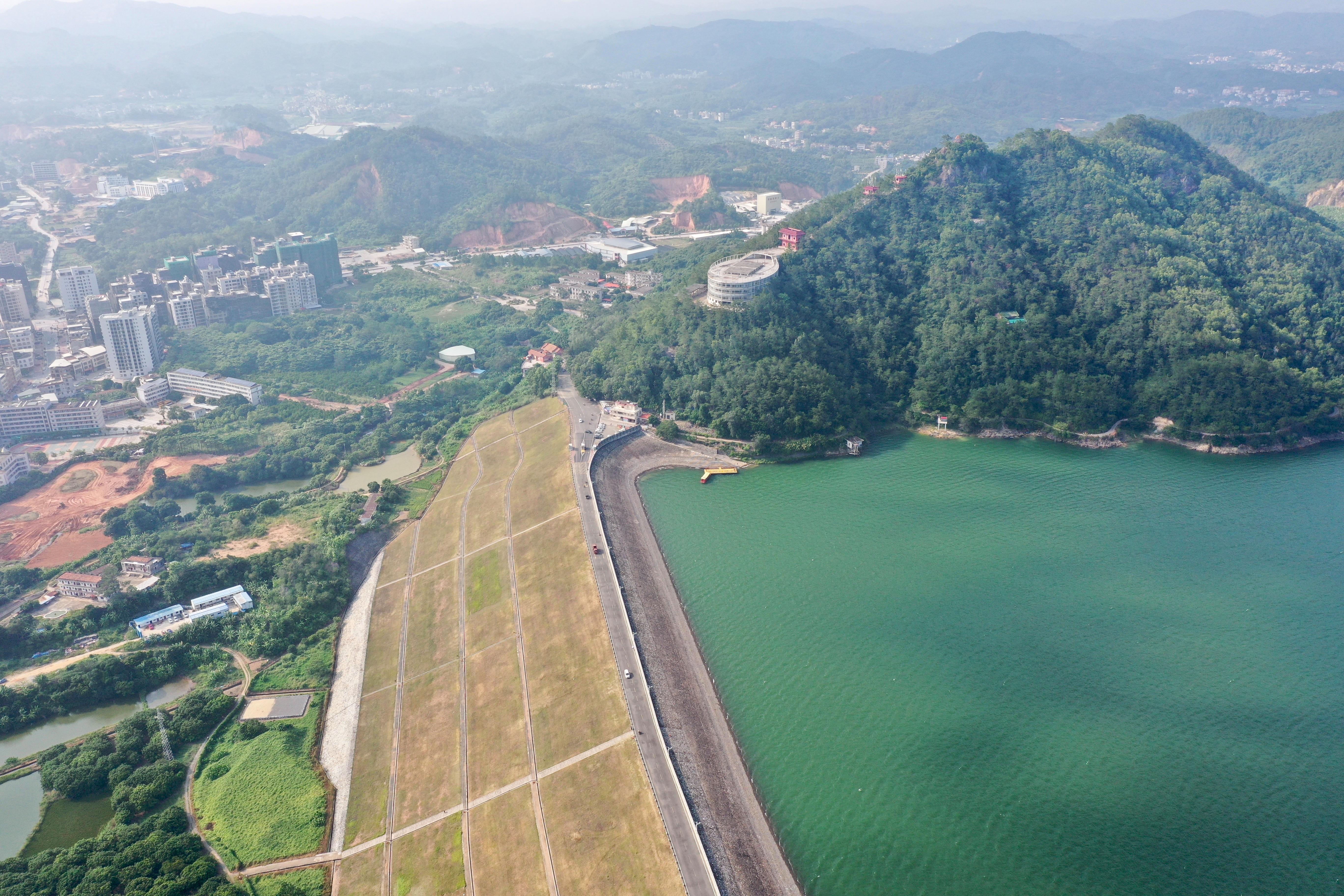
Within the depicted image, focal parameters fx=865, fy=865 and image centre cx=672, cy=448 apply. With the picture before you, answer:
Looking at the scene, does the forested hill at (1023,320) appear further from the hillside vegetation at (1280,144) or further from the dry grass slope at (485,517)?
the hillside vegetation at (1280,144)

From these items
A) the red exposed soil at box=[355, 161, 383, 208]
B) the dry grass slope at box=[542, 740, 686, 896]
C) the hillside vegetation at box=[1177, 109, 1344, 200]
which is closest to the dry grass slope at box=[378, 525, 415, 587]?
the dry grass slope at box=[542, 740, 686, 896]

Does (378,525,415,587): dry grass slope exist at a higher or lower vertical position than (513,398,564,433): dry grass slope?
lower

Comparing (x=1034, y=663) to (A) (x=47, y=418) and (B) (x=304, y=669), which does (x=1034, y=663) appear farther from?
(A) (x=47, y=418)

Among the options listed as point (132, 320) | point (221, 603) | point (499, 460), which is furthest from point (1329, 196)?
point (132, 320)

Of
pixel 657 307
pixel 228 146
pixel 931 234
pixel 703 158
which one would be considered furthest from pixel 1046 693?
pixel 228 146

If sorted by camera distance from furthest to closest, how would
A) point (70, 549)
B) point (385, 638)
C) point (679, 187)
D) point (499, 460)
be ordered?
1. point (679, 187)
2. point (499, 460)
3. point (70, 549)
4. point (385, 638)

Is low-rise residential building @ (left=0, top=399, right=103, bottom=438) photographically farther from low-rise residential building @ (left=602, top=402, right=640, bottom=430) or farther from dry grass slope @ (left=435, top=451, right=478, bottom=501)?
low-rise residential building @ (left=602, top=402, right=640, bottom=430)
